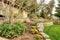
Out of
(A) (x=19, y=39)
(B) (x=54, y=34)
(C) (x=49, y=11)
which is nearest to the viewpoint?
(A) (x=19, y=39)

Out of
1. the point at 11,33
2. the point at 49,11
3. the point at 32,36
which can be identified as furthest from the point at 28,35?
the point at 49,11

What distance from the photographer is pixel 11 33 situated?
10.8 metres

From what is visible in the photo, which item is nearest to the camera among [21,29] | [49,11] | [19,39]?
[19,39]

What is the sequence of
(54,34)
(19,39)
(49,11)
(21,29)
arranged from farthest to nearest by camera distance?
(49,11) → (54,34) → (21,29) → (19,39)

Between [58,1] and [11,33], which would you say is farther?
[58,1]

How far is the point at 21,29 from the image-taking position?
11.4 metres

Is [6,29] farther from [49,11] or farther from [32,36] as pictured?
[49,11]

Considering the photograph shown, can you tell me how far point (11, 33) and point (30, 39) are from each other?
49.2 inches

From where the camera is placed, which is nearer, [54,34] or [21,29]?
[21,29]

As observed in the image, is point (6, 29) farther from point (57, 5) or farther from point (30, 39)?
point (57, 5)

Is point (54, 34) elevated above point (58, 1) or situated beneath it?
situated beneath

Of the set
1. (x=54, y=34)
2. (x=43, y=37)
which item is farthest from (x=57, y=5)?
(x=43, y=37)

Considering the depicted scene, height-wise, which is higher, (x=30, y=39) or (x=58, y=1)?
(x=58, y=1)

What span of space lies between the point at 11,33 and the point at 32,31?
1.78 meters
